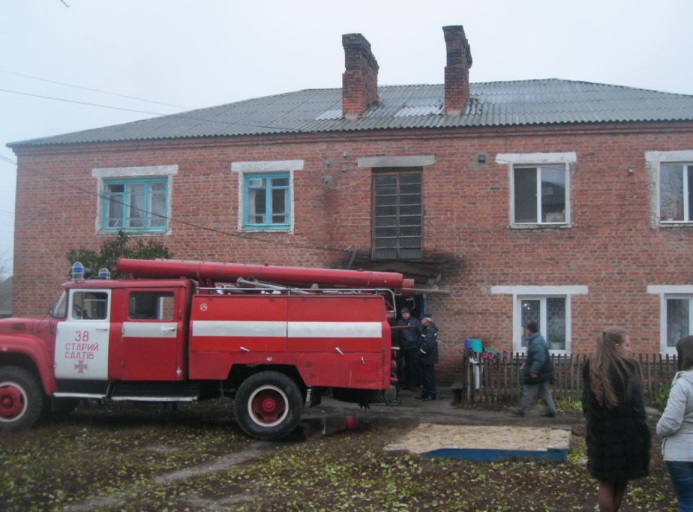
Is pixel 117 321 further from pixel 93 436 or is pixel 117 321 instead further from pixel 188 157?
pixel 188 157

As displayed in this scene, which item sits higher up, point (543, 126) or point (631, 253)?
point (543, 126)

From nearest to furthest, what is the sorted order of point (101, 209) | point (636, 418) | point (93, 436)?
point (636, 418), point (93, 436), point (101, 209)

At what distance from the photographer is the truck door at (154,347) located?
34.3 feet

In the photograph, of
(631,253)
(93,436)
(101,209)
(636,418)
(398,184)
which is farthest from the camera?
(101,209)

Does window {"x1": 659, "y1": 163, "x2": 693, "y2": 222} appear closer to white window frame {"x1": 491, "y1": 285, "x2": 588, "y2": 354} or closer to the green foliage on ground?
white window frame {"x1": 491, "y1": 285, "x2": 588, "y2": 354}

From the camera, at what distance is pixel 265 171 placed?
16.6 meters

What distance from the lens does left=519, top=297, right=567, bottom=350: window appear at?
15344 mm

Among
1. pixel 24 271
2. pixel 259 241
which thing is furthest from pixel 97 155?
pixel 259 241

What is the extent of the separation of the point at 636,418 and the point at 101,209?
47.4 ft

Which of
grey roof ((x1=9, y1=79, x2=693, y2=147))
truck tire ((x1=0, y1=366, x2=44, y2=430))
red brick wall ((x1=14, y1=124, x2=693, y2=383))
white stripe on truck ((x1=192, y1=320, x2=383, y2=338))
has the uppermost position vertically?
grey roof ((x1=9, y1=79, x2=693, y2=147))

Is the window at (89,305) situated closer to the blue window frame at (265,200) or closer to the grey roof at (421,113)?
the blue window frame at (265,200)

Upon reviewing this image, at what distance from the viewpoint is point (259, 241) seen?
16578mm

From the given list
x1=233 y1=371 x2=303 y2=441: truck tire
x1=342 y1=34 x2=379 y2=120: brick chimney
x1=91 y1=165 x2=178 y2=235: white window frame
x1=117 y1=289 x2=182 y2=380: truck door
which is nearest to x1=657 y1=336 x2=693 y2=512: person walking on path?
x1=233 y1=371 x2=303 y2=441: truck tire

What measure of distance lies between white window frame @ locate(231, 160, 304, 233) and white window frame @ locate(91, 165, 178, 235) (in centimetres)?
159
